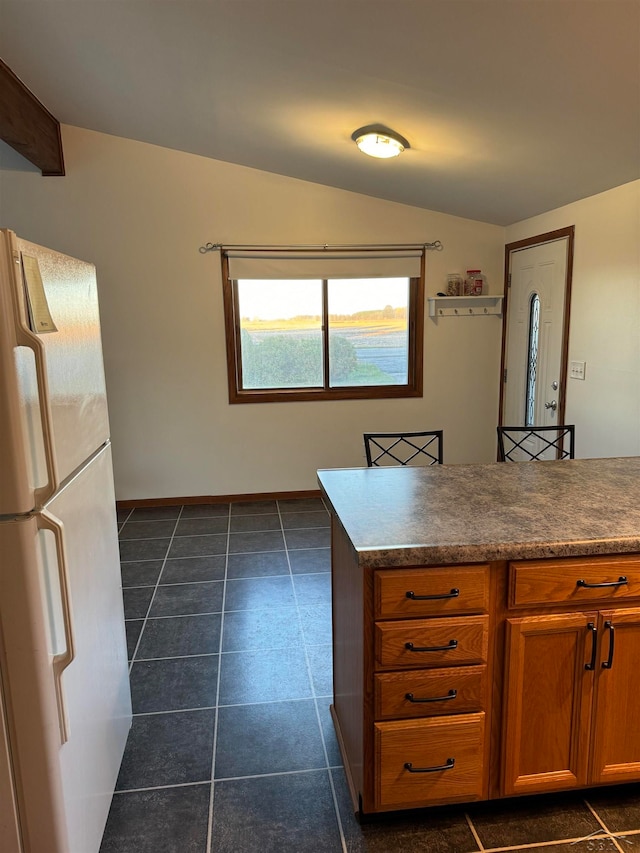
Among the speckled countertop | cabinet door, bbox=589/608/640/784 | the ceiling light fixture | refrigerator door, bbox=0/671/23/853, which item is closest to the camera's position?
refrigerator door, bbox=0/671/23/853

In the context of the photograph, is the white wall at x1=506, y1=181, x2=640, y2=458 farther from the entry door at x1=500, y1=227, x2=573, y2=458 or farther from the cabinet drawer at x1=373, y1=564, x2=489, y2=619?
the cabinet drawer at x1=373, y1=564, x2=489, y2=619

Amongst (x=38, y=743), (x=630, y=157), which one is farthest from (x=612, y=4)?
(x=38, y=743)

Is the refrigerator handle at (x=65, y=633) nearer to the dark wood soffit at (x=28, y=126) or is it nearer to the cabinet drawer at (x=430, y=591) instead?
the cabinet drawer at (x=430, y=591)

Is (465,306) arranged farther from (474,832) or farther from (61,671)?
(61,671)

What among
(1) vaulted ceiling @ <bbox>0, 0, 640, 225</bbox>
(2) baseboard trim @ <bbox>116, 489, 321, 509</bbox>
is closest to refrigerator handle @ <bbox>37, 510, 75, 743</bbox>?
(1) vaulted ceiling @ <bbox>0, 0, 640, 225</bbox>

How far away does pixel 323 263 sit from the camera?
14.5ft

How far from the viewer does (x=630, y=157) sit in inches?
108

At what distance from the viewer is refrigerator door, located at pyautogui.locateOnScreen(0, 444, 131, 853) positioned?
1162 mm

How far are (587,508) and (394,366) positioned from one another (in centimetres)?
314

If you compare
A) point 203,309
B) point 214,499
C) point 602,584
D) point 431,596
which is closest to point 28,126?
point 203,309

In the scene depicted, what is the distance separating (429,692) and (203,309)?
353 centimetres

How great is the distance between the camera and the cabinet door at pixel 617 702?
60.5 inches

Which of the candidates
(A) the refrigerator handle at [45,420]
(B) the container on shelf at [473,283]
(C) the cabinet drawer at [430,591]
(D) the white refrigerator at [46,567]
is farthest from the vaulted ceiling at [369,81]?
(C) the cabinet drawer at [430,591]

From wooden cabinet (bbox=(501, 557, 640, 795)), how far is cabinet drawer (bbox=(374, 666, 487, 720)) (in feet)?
0.31
